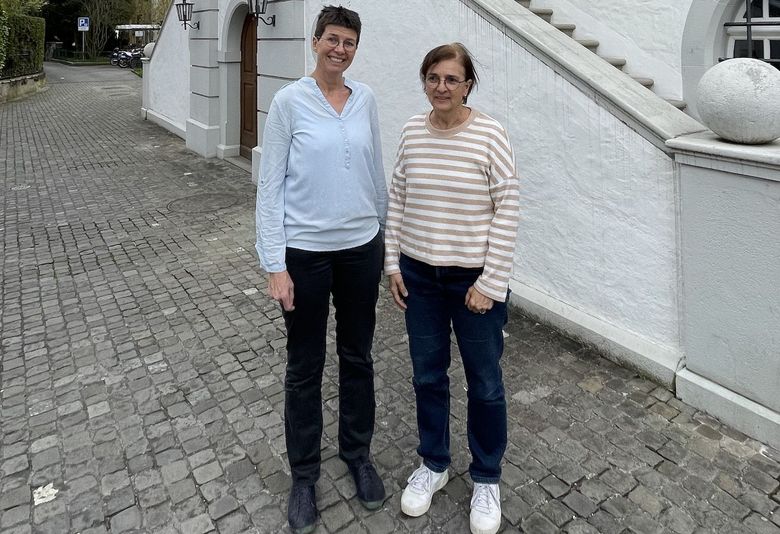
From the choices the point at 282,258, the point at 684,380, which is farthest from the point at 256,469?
the point at 684,380

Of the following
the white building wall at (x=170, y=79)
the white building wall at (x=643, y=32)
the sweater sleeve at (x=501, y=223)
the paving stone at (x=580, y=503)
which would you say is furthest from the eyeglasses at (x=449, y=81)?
the white building wall at (x=170, y=79)

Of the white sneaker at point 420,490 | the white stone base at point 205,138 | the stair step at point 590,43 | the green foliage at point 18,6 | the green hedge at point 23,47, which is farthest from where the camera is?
the green foliage at point 18,6

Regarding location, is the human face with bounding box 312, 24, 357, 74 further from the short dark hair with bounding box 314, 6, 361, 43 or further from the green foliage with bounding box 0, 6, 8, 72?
the green foliage with bounding box 0, 6, 8, 72

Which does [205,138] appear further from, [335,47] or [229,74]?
[335,47]

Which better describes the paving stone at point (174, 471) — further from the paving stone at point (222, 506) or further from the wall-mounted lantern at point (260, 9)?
the wall-mounted lantern at point (260, 9)

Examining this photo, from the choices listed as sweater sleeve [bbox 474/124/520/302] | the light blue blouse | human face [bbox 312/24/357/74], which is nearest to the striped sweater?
sweater sleeve [bbox 474/124/520/302]

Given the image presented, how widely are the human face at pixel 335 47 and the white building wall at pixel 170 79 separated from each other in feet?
37.9

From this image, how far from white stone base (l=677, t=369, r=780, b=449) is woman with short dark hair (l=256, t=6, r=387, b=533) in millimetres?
2043

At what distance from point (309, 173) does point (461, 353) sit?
991 millimetres

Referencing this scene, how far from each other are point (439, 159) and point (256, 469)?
1808mm

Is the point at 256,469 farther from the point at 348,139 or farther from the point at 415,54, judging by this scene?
the point at 415,54

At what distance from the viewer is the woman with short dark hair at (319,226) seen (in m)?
2.30

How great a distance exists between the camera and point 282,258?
233cm

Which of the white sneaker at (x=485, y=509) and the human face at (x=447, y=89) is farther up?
the human face at (x=447, y=89)
